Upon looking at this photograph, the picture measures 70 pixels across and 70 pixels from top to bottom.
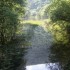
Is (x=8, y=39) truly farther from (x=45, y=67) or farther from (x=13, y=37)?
(x=45, y=67)

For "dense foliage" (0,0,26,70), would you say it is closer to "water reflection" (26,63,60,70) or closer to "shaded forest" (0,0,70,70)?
"shaded forest" (0,0,70,70)

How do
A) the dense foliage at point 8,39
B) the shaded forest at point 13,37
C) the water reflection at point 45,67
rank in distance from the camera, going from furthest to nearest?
the shaded forest at point 13,37 < the dense foliage at point 8,39 < the water reflection at point 45,67

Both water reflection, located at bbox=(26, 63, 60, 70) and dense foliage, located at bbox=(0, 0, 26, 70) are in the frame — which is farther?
dense foliage, located at bbox=(0, 0, 26, 70)

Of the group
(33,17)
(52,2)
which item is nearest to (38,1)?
(33,17)

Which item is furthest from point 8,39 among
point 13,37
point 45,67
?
point 45,67

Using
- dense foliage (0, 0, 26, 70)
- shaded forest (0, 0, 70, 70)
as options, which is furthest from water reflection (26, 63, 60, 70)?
dense foliage (0, 0, 26, 70)

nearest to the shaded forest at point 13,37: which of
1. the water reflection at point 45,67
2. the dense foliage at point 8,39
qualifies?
the dense foliage at point 8,39

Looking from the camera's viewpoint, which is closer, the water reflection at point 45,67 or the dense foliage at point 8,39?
the water reflection at point 45,67

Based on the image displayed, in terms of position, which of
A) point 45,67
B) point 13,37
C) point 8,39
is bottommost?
point 45,67

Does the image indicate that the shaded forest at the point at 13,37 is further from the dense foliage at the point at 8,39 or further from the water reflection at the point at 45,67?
the water reflection at the point at 45,67

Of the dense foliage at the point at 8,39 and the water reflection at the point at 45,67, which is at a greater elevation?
the dense foliage at the point at 8,39

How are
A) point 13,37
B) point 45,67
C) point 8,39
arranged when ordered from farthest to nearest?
point 13,37, point 8,39, point 45,67

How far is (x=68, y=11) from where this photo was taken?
2630 centimetres

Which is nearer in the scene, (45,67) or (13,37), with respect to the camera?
(45,67)
